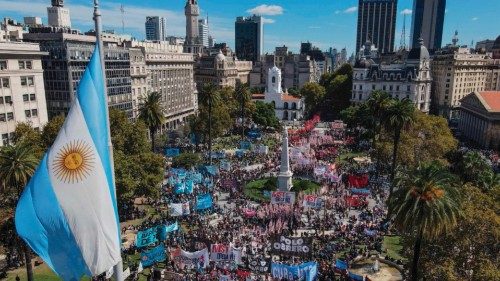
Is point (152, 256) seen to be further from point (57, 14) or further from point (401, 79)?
point (401, 79)

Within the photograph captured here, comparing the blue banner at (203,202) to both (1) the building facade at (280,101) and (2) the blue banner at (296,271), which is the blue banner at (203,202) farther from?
(1) the building facade at (280,101)

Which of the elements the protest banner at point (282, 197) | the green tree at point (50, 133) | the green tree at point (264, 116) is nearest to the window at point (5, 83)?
the green tree at point (50, 133)

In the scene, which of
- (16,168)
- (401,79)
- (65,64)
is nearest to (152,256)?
(16,168)

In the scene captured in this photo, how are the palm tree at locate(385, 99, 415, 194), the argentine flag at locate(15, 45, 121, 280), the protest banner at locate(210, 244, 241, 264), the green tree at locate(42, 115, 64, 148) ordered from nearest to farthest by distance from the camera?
1. the argentine flag at locate(15, 45, 121, 280)
2. the protest banner at locate(210, 244, 241, 264)
3. the green tree at locate(42, 115, 64, 148)
4. the palm tree at locate(385, 99, 415, 194)

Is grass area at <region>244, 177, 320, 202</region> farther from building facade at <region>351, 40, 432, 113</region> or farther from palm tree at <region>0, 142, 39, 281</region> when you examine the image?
building facade at <region>351, 40, 432, 113</region>

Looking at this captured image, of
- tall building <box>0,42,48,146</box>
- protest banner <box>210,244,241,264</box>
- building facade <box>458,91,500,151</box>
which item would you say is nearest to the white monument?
protest banner <box>210,244,241,264</box>
